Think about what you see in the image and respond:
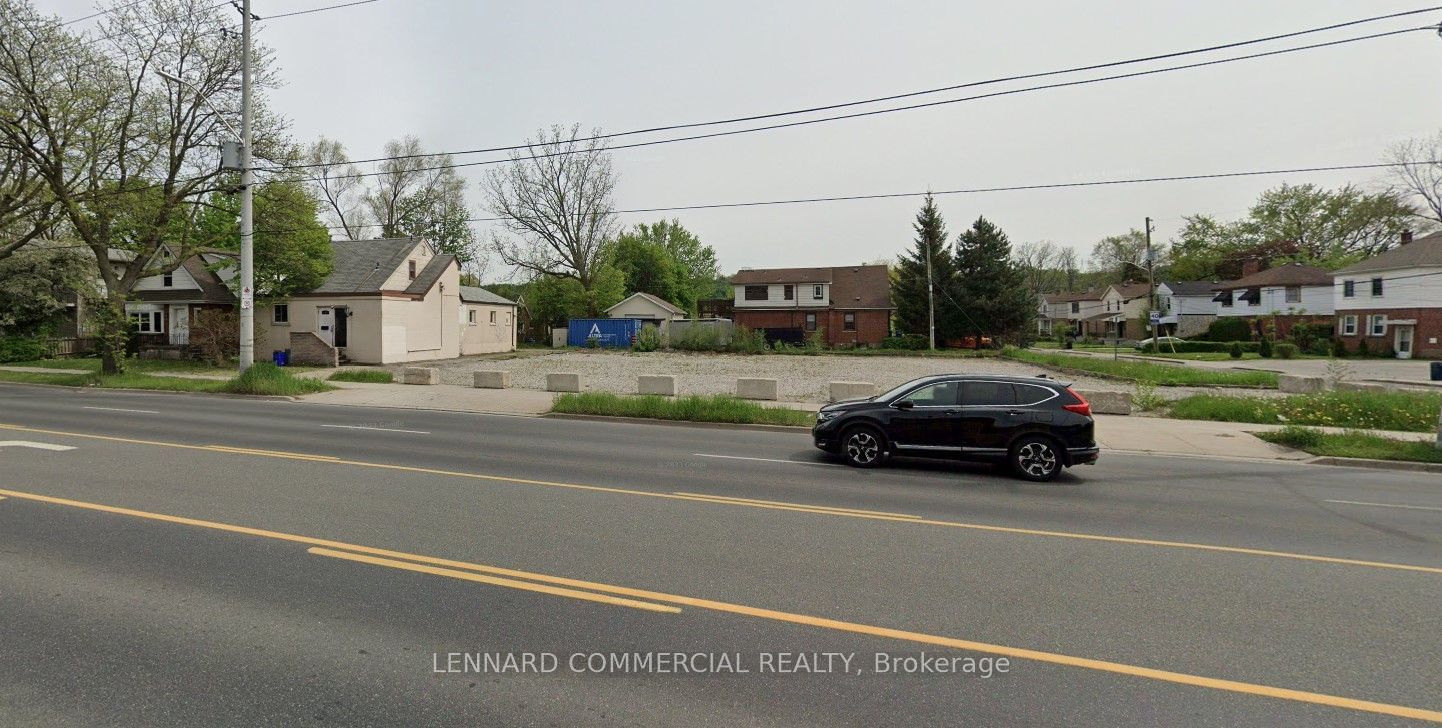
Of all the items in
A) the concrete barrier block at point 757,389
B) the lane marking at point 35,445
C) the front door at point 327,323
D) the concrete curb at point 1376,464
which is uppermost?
the front door at point 327,323

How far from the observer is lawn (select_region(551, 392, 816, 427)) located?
16.2 meters

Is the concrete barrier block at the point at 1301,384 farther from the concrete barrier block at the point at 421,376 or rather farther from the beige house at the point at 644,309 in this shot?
the beige house at the point at 644,309

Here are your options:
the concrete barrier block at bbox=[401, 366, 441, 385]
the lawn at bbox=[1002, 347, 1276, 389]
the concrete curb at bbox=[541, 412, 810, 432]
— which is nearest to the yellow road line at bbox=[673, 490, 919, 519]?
the concrete curb at bbox=[541, 412, 810, 432]

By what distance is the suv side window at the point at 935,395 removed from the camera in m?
10.9

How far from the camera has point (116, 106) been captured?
25375 millimetres

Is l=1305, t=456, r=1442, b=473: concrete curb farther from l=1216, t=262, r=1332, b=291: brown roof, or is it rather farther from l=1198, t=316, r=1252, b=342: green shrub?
l=1216, t=262, r=1332, b=291: brown roof

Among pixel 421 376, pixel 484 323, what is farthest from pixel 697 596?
pixel 484 323

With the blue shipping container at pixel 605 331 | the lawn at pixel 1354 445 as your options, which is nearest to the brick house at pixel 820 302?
the blue shipping container at pixel 605 331

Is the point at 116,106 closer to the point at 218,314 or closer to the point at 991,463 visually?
the point at 218,314

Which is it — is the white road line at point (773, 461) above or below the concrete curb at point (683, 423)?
below

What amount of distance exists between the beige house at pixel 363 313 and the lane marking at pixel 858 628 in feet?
95.2

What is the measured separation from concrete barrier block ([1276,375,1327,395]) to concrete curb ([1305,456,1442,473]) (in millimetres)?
10754

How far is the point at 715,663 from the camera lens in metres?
4.02

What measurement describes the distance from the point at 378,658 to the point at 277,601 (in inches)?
54.3
